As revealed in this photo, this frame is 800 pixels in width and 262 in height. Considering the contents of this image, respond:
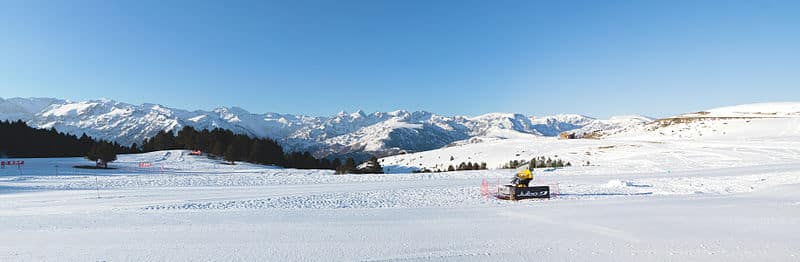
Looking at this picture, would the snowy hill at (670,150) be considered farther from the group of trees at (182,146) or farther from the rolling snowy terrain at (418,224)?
the group of trees at (182,146)

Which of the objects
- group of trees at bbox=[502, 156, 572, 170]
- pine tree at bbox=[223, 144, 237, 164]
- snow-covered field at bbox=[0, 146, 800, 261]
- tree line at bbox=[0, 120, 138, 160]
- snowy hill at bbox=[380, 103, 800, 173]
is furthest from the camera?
tree line at bbox=[0, 120, 138, 160]

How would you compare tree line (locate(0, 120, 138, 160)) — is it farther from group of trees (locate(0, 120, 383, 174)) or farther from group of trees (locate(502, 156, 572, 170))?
group of trees (locate(502, 156, 572, 170))

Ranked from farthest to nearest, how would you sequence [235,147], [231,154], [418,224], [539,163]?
[235,147]
[231,154]
[539,163]
[418,224]

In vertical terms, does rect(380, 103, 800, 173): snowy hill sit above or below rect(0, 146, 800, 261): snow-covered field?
above

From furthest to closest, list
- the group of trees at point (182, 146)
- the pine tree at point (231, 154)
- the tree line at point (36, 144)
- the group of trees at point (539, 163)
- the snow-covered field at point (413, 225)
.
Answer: the tree line at point (36, 144), the group of trees at point (182, 146), the pine tree at point (231, 154), the group of trees at point (539, 163), the snow-covered field at point (413, 225)

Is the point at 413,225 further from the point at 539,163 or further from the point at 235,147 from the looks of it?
the point at 235,147

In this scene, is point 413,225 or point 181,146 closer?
point 413,225

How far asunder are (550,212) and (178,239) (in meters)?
10.2

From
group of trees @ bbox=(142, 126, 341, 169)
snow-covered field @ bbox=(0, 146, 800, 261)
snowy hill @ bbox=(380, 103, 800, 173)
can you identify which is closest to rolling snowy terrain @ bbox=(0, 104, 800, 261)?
snow-covered field @ bbox=(0, 146, 800, 261)

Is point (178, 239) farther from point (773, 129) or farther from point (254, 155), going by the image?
point (773, 129)


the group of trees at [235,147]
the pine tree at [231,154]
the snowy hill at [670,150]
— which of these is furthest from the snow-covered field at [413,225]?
the group of trees at [235,147]

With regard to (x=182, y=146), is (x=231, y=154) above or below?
below

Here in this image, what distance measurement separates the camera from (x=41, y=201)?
16.0 m

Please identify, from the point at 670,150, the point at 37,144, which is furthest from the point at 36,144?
the point at 670,150
